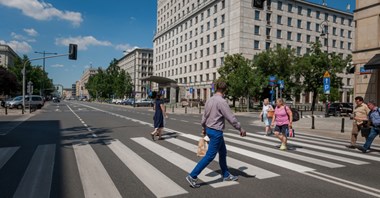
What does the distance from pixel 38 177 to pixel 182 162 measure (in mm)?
2984

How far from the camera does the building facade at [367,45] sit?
1758 centimetres

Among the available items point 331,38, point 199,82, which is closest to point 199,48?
point 199,82

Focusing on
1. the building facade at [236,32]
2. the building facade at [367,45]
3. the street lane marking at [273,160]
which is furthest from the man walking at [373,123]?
the building facade at [236,32]

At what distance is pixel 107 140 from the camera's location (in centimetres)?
1023

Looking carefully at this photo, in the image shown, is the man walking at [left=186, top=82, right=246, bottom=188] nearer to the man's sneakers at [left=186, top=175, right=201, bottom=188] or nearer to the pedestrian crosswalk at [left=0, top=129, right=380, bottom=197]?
the man's sneakers at [left=186, top=175, right=201, bottom=188]

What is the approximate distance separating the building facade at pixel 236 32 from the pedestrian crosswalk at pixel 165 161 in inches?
1622

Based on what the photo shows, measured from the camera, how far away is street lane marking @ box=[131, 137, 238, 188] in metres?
5.27

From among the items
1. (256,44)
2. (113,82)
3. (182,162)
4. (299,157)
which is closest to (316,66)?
(256,44)

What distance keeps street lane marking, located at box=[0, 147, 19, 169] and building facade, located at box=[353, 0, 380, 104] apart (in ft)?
61.2

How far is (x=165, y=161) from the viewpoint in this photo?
6922 mm

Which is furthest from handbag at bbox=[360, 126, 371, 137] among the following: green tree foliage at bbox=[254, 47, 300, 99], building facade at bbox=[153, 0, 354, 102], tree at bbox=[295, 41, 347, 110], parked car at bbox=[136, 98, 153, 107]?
parked car at bbox=[136, 98, 153, 107]

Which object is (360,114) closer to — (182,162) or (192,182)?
(182,162)

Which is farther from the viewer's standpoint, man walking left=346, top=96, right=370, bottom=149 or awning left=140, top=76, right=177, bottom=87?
awning left=140, top=76, right=177, bottom=87

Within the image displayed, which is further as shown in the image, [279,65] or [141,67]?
[141,67]
